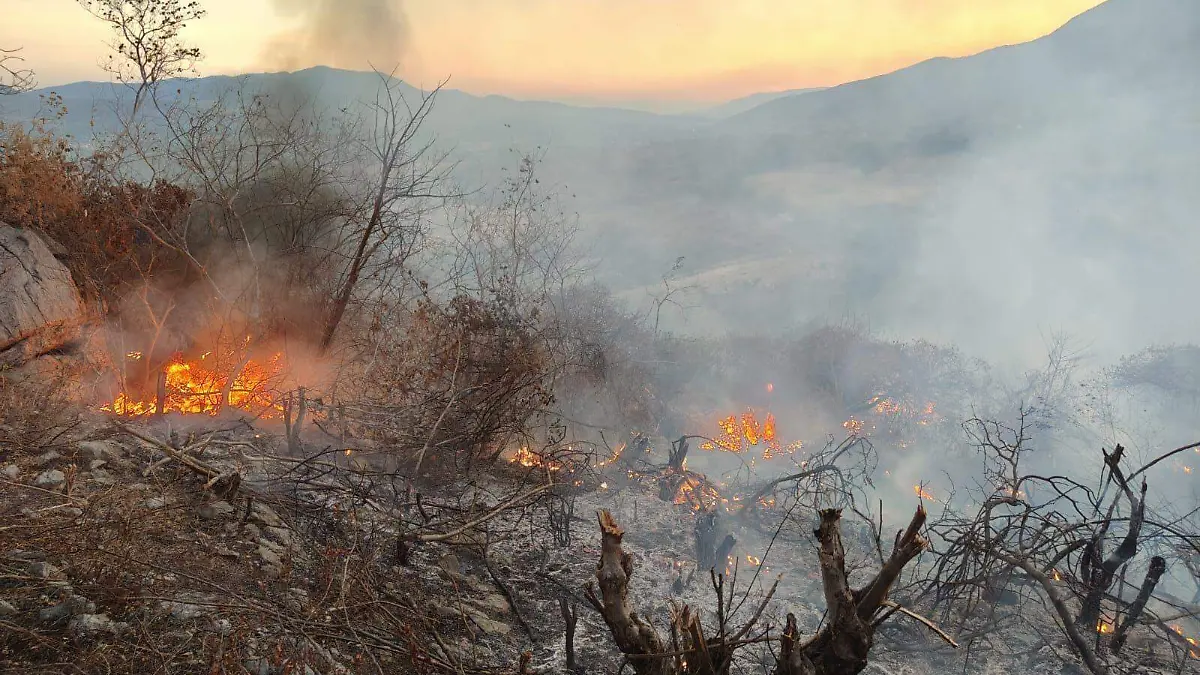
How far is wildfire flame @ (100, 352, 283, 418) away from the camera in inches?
297

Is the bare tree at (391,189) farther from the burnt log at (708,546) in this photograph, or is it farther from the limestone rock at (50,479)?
the burnt log at (708,546)

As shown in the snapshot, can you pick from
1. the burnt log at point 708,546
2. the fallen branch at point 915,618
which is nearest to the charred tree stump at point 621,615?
the fallen branch at point 915,618

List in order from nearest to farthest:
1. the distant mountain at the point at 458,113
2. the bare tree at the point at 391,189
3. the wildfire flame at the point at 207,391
Result: the wildfire flame at the point at 207,391 < the bare tree at the point at 391,189 < the distant mountain at the point at 458,113

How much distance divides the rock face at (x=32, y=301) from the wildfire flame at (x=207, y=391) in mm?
883

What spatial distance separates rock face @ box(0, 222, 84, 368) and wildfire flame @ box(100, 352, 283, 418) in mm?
883

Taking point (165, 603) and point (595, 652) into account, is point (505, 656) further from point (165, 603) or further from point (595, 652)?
point (165, 603)

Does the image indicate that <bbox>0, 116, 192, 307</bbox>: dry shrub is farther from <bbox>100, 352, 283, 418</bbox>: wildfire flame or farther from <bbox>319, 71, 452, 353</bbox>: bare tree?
<bbox>319, 71, 452, 353</bbox>: bare tree

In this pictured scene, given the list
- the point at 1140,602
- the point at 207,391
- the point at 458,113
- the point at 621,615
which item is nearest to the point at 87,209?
the point at 207,391

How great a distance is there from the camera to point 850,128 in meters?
49.8

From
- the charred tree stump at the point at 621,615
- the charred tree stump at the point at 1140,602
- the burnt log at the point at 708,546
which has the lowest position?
the charred tree stump at the point at 621,615

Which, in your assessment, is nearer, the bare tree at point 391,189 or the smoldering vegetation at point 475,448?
the smoldering vegetation at point 475,448

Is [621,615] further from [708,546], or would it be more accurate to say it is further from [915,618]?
[708,546]

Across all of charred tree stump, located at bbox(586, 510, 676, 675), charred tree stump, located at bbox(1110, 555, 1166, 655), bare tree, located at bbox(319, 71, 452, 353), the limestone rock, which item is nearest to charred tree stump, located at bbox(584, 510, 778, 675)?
charred tree stump, located at bbox(586, 510, 676, 675)

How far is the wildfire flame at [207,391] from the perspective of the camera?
7531 mm
